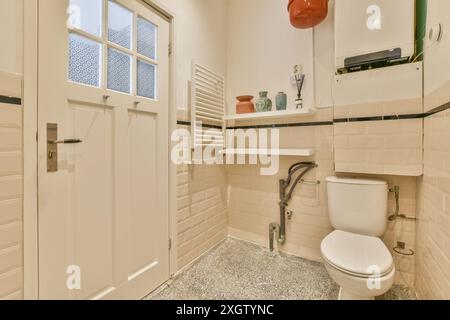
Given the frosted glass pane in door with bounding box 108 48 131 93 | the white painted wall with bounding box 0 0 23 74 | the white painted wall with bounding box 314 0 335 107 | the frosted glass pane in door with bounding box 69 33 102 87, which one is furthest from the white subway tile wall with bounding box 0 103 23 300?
the white painted wall with bounding box 314 0 335 107

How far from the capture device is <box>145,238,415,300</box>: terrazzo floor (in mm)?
1512

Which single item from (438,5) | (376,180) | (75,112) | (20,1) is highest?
(438,5)

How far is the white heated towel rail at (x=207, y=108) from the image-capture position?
183 cm

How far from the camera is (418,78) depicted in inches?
58.1

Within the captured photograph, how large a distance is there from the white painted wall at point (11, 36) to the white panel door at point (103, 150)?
0.24ft

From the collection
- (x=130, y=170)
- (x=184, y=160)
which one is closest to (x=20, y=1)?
(x=130, y=170)

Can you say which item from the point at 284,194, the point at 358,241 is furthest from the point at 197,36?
the point at 358,241

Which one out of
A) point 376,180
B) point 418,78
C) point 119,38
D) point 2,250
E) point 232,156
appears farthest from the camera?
point 232,156

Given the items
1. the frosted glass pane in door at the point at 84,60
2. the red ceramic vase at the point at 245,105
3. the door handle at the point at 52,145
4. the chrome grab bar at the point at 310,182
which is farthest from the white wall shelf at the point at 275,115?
the door handle at the point at 52,145

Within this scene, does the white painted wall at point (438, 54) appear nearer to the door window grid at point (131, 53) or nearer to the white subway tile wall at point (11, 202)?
the door window grid at point (131, 53)

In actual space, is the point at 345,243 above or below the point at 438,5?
below

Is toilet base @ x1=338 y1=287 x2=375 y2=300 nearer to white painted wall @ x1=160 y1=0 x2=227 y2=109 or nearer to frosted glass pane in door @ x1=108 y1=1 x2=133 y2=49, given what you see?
white painted wall @ x1=160 y1=0 x2=227 y2=109
